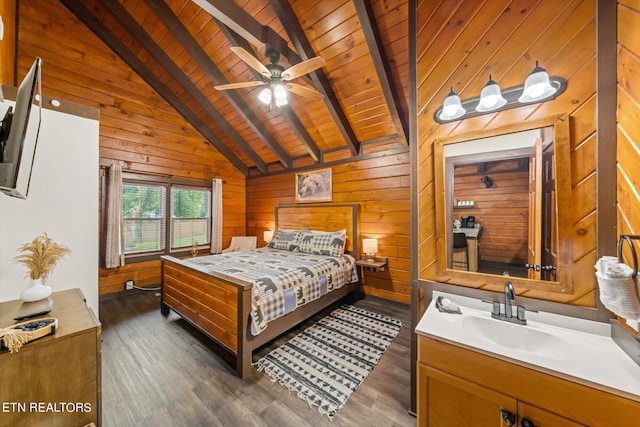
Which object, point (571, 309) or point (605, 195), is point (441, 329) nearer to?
point (571, 309)

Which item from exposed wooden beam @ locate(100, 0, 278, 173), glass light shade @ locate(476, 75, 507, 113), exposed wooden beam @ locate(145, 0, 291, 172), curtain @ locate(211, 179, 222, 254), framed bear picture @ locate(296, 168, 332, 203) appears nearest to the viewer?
glass light shade @ locate(476, 75, 507, 113)

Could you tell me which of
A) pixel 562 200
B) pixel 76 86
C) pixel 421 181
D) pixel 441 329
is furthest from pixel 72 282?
pixel 562 200

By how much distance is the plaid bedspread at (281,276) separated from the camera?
213cm

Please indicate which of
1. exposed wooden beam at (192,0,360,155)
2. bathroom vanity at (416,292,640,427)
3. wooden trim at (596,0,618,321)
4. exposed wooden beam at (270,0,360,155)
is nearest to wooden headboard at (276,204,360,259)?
exposed wooden beam at (270,0,360,155)

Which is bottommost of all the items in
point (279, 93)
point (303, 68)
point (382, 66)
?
point (279, 93)

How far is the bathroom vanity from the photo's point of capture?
2.74 ft

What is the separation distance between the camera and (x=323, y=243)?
3.74 meters

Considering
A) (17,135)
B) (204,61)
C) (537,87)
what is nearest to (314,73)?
(204,61)

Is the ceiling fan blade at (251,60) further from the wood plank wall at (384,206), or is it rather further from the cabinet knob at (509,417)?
the cabinet knob at (509,417)

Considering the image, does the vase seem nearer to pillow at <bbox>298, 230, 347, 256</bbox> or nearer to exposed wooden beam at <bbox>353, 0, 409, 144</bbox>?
pillow at <bbox>298, 230, 347, 256</bbox>

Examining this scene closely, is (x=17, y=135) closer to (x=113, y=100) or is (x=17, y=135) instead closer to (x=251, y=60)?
(x=251, y=60)

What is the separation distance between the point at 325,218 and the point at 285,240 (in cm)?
82

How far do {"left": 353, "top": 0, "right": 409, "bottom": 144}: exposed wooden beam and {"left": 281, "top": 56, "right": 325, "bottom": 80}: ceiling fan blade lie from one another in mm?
633

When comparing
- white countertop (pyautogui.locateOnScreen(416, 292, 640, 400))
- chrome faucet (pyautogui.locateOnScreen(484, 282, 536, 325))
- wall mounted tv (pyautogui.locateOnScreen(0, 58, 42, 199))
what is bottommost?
white countertop (pyautogui.locateOnScreen(416, 292, 640, 400))
